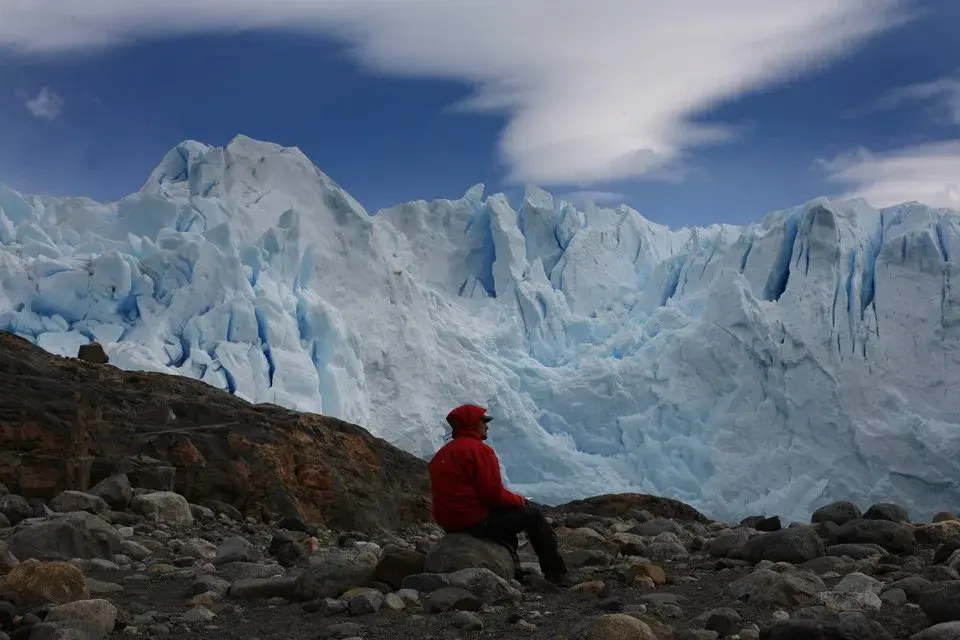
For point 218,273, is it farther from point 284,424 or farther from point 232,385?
point 284,424

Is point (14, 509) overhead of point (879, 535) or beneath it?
overhead

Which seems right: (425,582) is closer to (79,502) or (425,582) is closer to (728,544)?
(728,544)

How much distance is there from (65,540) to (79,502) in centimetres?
130

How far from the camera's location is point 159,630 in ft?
9.29

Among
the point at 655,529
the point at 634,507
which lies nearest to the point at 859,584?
the point at 655,529

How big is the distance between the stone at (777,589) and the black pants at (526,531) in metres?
0.71

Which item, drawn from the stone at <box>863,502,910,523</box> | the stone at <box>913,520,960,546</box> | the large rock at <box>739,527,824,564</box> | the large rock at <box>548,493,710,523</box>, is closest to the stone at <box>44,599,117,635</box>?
the large rock at <box>739,527,824,564</box>

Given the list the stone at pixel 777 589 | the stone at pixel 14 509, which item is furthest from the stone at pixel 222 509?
the stone at pixel 777 589

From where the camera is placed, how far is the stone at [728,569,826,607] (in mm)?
3271

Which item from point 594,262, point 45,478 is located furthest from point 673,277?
point 45,478

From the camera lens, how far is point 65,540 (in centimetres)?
405

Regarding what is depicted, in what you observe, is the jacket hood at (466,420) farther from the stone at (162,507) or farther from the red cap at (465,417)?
the stone at (162,507)

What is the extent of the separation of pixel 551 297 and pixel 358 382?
802cm

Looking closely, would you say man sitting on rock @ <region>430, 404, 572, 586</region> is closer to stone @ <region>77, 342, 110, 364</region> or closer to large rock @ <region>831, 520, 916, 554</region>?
large rock @ <region>831, 520, 916, 554</region>
